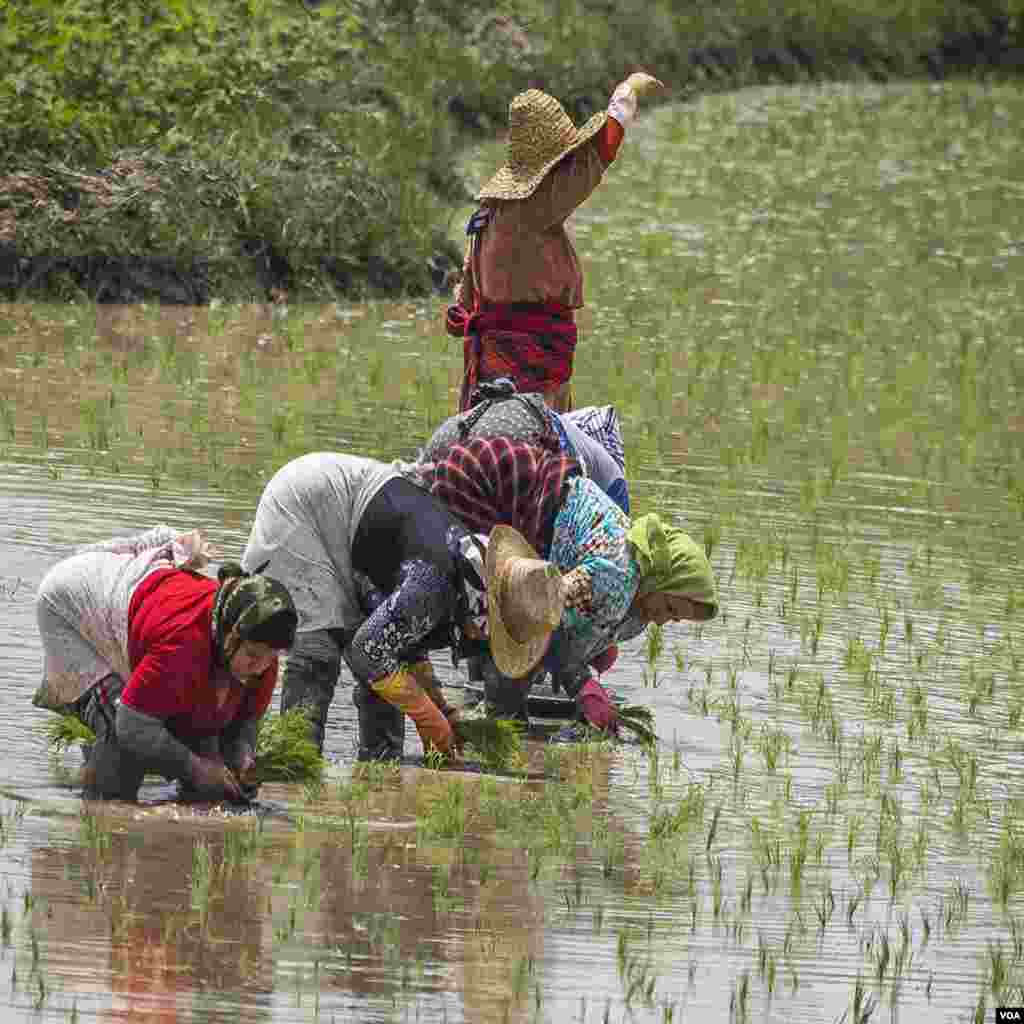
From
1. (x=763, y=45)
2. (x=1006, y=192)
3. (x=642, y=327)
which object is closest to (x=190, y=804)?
(x=642, y=327)

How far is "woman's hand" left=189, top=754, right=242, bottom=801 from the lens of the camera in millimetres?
6891

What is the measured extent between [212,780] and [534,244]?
3506 mm

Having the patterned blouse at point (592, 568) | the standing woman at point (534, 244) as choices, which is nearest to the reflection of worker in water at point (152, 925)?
the patterned blouse at point (592, 568)

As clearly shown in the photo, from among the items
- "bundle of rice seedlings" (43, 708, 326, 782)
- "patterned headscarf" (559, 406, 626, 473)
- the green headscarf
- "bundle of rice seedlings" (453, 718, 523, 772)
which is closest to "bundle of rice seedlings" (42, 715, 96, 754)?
"bundle of rice seedlings" (43, 708, 326, 782)

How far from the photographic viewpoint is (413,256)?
17.4 metres

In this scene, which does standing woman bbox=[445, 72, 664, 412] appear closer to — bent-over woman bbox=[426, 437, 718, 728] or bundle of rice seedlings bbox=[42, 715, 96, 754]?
bent-over woman bbox=[426, 437, 718, 728]

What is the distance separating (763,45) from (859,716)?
24.5 meters

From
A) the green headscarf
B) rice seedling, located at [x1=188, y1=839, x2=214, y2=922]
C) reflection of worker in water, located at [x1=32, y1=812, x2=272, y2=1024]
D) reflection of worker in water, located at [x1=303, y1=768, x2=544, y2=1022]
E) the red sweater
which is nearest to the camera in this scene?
reflection of worker in water, located at [x1=32, y1=812, x2=272, y2=1024]

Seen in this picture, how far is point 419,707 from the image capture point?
7582 millimetres

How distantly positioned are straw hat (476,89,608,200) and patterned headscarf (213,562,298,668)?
3.47 meters

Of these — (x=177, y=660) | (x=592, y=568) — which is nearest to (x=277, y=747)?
(x=177, y=660)

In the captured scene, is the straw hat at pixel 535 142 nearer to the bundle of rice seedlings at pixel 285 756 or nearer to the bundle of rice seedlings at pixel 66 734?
the bundle of rice seedlings at pixel 285 756

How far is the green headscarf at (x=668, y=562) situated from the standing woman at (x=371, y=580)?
1.07 ft

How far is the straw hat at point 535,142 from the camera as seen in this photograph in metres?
9.87
